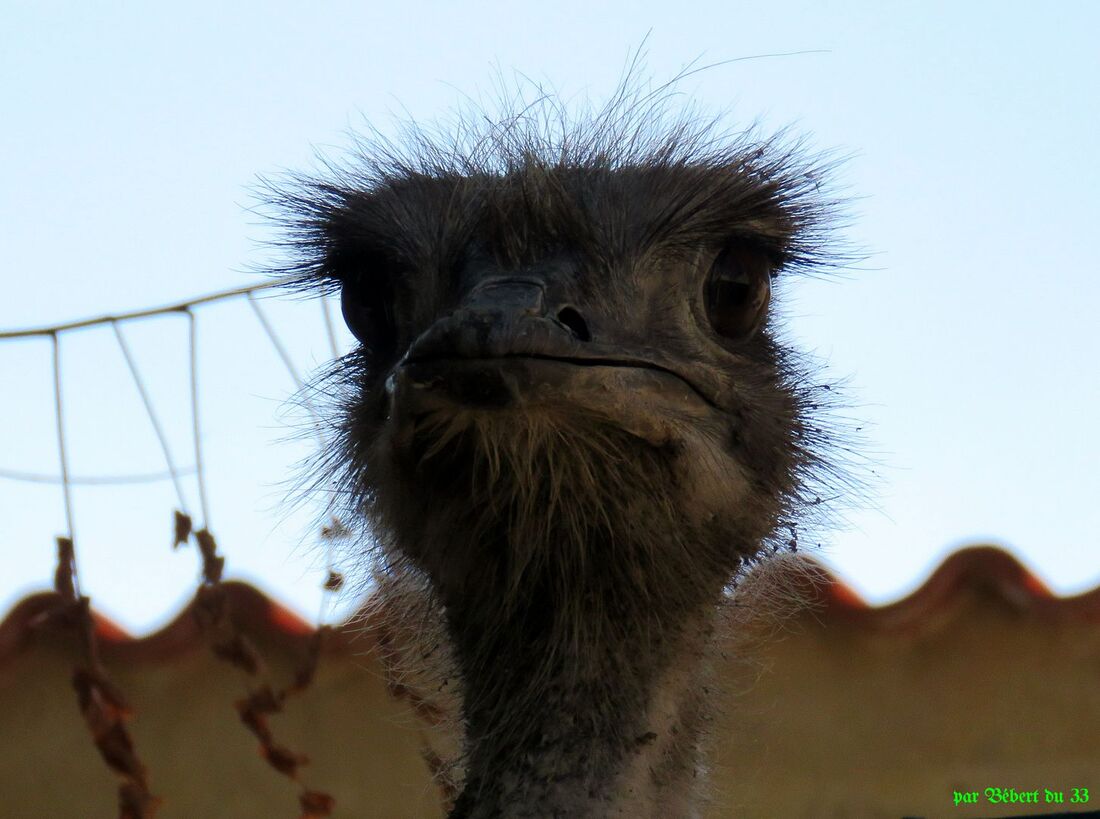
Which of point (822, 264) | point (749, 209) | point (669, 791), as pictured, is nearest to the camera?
point (669, 791)

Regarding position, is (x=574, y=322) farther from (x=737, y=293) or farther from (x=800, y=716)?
(x=800, y=716)

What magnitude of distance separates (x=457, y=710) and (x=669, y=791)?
51 centimetres

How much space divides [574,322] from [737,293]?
0.60 metres

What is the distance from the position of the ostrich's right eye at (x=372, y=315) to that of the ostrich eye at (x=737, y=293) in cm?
54

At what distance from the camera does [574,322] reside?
6.61ft

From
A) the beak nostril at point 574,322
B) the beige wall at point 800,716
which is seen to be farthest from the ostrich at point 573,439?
the beige wall at point 800,716

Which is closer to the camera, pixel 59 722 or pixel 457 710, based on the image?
pixel 457 710

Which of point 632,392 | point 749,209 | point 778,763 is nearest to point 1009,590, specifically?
point 778,763

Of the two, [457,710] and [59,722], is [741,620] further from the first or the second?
[59,722]

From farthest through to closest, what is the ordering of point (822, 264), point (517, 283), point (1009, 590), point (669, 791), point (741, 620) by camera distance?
point (1009, 590) → point (822, 264) → point (741, 620) → point (669, 791) → point (517, 283)

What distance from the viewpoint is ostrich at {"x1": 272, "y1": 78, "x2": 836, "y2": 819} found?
80.7 inches

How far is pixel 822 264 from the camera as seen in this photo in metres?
3.01

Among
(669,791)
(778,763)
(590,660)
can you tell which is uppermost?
(590,660)

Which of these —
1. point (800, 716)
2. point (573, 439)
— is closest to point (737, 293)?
point (573, 439)
